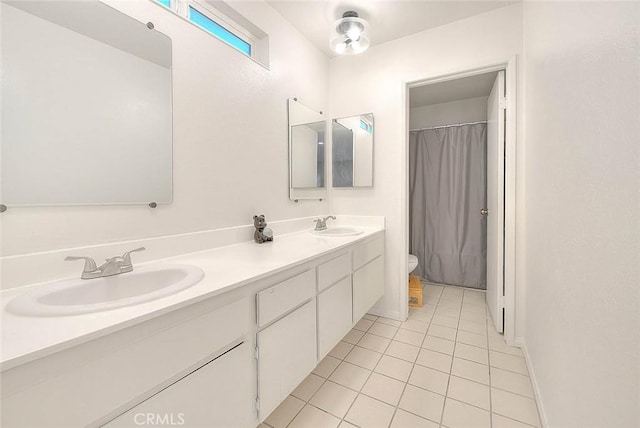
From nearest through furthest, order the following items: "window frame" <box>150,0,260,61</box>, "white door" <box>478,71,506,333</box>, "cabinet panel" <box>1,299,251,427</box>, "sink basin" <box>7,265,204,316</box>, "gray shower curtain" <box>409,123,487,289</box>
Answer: "cabinet panel" <box>1,299,251,427</box> < "sink basin" <box>7,265,204,316</box> < "window frame" <box>150,0,260,61</box> < "white door" <box>478,71,506,333</box> < "gray shower curtain" <box>409,123,487,289</box>

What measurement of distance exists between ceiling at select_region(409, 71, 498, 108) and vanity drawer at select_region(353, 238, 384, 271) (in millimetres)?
1713

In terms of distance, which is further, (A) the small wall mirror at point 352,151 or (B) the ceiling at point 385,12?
(A) the small wall mirror at point 352,151

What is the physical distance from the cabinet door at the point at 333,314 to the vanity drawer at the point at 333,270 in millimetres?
40

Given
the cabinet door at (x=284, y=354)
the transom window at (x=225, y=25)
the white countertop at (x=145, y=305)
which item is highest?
the transom window at (x=225, y=25)

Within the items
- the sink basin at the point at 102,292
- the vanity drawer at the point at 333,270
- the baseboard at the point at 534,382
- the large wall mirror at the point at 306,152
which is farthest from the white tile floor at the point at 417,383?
the large wall mirror at the point at 306,152

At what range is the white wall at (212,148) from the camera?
0.98 m

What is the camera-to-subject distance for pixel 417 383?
5.09 ft

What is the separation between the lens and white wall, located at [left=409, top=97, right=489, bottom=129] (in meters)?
3.20

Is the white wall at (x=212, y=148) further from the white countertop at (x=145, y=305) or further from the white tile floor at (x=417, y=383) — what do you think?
the white tile floor at (x=417, y=383)

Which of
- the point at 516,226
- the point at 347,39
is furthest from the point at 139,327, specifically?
the point at 516,226

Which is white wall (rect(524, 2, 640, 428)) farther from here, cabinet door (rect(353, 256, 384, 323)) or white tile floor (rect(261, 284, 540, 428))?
cabinet door (rect(353, 256, 384, 323))

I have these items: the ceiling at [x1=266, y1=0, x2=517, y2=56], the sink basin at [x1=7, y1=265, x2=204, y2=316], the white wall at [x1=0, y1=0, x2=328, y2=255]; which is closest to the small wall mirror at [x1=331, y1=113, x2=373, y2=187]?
the white wall at [x1=0, y1=0, x2=328, y2=255]

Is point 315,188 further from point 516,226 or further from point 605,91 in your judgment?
point 605,91

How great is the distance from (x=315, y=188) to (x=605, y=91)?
1.85 metres
